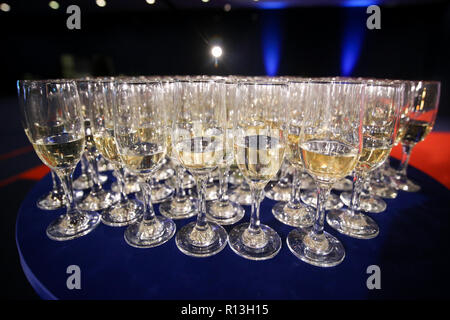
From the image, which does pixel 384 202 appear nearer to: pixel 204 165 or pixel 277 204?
pixel 277 204

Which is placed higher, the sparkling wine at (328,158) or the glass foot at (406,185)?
the sparkling wine at (328,158)

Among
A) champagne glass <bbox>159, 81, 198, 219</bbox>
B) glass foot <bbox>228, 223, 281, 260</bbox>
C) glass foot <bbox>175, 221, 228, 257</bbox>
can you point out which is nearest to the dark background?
champagne glass <bbox>159, 81, 198, 219</bbox>

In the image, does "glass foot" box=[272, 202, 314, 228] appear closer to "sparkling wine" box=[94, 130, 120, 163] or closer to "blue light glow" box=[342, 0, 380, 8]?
"sparkling wine" box=[94, 130, 120, 163]

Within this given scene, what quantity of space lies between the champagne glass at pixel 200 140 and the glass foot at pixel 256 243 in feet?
0.15

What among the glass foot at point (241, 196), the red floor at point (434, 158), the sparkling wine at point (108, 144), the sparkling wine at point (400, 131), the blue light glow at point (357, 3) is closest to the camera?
the sparkling wine at point (108, 144)

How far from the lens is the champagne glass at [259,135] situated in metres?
0.80

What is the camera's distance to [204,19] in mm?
10250

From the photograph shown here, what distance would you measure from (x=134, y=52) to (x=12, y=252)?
11.0 m

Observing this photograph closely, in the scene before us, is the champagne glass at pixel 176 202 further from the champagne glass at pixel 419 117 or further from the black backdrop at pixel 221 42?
the black backdrop at pixel 221 42

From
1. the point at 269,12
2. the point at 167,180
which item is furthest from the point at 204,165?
the point at 269,12


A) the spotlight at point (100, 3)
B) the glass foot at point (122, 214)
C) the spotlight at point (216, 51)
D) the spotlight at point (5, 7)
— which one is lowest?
the glass foot at point (122, 214)

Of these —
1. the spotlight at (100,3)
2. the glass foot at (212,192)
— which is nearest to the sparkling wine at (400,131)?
the glass foot at (212,192)

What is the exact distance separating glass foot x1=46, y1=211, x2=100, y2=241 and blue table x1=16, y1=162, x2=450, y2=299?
3 cm

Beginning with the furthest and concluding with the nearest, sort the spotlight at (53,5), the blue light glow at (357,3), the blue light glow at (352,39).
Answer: the blue light glow at (352,39)
the spotlight at (53,5)
the blue light glow at (357,3)
